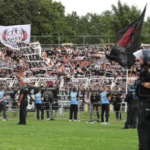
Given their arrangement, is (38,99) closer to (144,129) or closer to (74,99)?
(74,99)

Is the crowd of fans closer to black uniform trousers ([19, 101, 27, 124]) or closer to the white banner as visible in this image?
the white banner

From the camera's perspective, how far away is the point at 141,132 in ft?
36.2

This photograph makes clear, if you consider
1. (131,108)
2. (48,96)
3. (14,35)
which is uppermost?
(14,35)

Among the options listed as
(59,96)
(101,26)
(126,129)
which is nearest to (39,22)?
(101,26)

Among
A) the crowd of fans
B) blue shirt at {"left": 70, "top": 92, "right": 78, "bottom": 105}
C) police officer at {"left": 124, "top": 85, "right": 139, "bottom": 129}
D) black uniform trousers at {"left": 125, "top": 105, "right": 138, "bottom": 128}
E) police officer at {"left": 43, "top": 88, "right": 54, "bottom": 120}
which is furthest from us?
the crowd of fans

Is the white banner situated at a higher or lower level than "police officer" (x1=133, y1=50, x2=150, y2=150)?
higher

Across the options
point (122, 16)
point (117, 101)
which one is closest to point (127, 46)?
point (117, 101)

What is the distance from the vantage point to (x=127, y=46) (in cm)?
3016

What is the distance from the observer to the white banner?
49.8 meters

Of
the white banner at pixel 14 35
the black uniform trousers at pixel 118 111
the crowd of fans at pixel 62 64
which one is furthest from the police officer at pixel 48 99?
the white banner at pixel 14 35

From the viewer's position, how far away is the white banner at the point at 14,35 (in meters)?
49.8

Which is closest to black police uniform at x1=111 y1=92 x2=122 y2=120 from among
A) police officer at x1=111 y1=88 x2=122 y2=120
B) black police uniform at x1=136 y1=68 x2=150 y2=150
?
police officer at x1=111 y1=88 x2=122 y2=120

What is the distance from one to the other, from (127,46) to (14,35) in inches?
882

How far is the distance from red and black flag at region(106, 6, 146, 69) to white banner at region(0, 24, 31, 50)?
2046 centimetres
